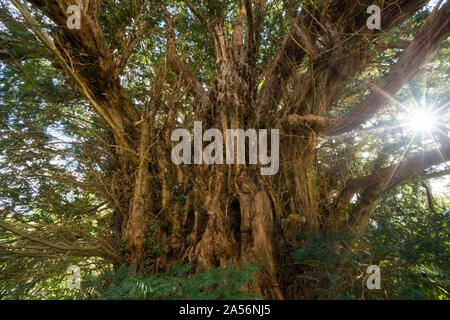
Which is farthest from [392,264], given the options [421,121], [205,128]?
[205,128]

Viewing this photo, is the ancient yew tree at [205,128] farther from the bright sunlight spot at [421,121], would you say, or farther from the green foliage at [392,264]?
the green foliage at [392,264]

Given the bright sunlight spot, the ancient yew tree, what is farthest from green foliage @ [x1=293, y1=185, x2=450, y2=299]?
the bright sunlight spot

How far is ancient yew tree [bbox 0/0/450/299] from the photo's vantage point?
78.6 inches

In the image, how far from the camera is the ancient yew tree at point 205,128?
2.00m

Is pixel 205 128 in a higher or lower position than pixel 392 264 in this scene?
higher

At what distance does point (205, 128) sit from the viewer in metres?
2.77

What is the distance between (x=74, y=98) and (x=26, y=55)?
73cm

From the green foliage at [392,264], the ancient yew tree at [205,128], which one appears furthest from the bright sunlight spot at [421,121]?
the green foliage at [392,264]

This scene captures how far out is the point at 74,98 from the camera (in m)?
2.92

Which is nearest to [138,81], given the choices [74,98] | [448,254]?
[74,98]

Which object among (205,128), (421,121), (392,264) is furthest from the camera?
(205,128)

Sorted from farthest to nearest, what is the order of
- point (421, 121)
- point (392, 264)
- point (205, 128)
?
point (205, 128) < point (421, 121) < point (392, 264)

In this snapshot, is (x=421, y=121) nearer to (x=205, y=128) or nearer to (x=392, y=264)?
(x=392, y=264)
